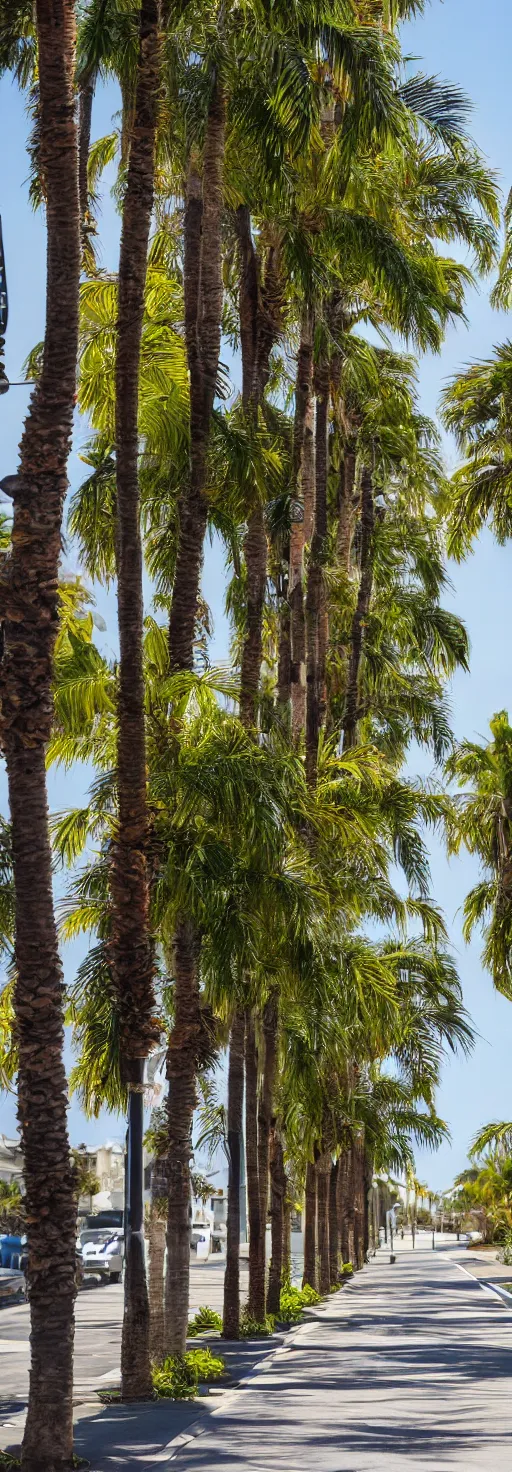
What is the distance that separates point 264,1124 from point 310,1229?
368 inches

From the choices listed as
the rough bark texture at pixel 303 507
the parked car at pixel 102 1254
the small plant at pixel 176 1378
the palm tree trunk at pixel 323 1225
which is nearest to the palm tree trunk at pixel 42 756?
the small plant at pixel 176 1378

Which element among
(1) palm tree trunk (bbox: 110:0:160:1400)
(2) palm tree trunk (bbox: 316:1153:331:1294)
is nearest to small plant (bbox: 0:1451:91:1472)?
(1) palm tree trunk (bbox: 110:0:160:1400)

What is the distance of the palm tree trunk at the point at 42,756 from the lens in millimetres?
9523

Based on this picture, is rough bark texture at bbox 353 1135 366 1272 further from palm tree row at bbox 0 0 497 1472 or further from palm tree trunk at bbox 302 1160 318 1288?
palm tree row at bbox 0 0 497 1472

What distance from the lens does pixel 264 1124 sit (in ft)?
79.2

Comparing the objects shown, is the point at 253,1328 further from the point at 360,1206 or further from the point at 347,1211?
the point at 360,1206

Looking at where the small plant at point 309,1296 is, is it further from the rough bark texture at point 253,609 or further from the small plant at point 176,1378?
the small plant at point 176,1378

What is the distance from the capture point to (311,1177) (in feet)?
108

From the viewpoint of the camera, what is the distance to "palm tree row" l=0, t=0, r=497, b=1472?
10.3m

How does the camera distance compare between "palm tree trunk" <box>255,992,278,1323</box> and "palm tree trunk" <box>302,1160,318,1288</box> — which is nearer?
"palm tree trunk" <box>255,992,278,1323</box>

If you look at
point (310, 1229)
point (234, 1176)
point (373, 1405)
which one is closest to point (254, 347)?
point (234, 1176)

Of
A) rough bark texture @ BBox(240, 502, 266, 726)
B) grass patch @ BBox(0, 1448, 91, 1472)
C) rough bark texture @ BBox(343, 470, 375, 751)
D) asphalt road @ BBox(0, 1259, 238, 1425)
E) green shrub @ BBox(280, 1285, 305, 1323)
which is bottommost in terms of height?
asphalt road @ BBox(0, 1259, 238, 1425)

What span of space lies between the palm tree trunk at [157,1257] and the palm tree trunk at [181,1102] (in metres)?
0.23

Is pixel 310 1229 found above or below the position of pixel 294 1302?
above
